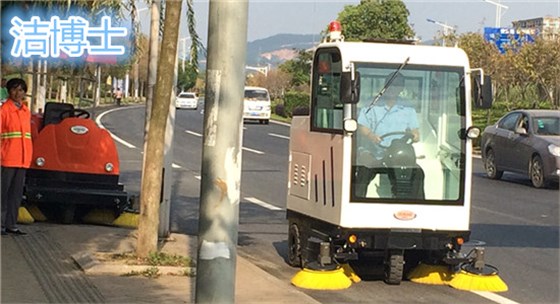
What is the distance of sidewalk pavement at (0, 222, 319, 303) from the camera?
902 cm

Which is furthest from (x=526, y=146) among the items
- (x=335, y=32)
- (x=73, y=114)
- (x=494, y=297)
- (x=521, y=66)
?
(x=521, y=66)

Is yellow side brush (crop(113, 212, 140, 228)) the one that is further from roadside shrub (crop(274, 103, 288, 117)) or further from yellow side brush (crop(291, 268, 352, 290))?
roadside shrub (crop(274, 103, 288, 117))

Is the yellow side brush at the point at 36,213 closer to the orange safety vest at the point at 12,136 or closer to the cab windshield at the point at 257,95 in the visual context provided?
the orange safety vest at the point at 12,136

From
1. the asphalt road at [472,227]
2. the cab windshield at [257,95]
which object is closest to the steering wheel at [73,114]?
the asphalt road at [472,227]

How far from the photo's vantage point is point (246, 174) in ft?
79.6

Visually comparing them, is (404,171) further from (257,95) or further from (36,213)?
(257,95)

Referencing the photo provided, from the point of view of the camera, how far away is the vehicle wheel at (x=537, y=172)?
2194 centimetres

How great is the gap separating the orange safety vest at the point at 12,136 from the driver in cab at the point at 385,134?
13.9ft

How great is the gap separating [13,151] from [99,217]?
236 centimetres

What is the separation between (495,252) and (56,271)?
232 inches

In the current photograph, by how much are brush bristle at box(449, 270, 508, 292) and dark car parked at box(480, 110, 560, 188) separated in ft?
36.8

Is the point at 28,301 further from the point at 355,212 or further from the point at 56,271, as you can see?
the point at 355,212

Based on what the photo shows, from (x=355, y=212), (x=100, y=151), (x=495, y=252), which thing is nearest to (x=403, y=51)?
(x=355, y=212)

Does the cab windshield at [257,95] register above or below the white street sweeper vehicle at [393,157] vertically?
above
